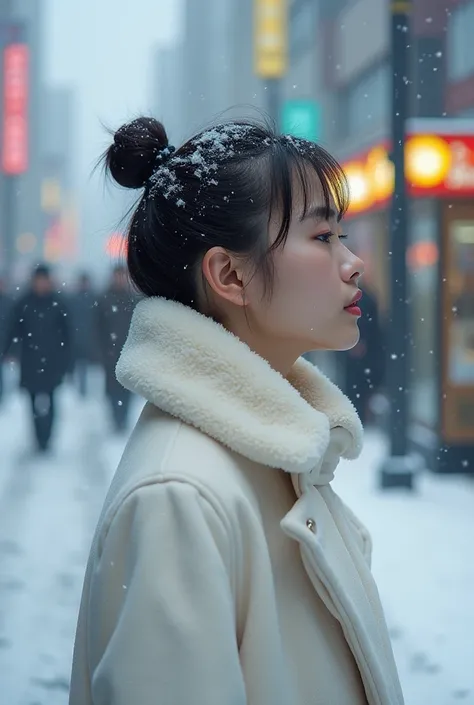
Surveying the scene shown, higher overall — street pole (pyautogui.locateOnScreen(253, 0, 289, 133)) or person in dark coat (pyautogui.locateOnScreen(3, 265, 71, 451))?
street pole (pyautogui.locateOnScreen(253, 0, 289, 133))

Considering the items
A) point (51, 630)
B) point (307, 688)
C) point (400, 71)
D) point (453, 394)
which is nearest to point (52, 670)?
point (51, 630)

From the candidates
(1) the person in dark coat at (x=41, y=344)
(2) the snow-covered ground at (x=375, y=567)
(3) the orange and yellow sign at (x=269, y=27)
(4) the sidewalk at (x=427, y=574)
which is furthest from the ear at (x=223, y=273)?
(3) the orange and yellow sign at (x=269, y=27)

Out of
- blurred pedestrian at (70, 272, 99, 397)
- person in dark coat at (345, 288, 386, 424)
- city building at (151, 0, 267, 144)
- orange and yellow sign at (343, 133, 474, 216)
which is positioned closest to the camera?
city building at (151, 0, 267, 144)

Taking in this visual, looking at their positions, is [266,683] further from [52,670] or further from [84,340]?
[84,340]

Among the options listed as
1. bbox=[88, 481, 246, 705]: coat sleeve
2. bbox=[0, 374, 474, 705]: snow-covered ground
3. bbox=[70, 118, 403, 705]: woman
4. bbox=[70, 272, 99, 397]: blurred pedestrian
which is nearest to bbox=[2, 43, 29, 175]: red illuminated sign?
bbox=[70, 272, 99, 397]: blurred pedestrian

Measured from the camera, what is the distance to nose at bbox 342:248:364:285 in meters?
1.20

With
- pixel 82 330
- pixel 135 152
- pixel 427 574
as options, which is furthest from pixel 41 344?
pixel 82 330

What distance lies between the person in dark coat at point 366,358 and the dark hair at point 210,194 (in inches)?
192

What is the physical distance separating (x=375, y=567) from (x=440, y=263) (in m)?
2.95

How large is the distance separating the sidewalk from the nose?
2002 millimetres

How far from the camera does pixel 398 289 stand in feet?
16.2

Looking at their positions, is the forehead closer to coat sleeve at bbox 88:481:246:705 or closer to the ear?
the ear

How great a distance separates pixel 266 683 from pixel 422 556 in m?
3.27

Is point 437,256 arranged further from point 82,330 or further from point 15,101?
point 15,101
